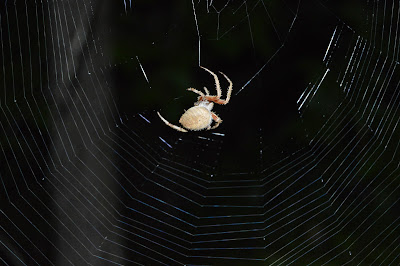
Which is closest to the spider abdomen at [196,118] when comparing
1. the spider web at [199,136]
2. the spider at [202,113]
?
the spider at [202,113]

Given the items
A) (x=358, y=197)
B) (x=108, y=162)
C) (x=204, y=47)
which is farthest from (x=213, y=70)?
(x=358, y=197)

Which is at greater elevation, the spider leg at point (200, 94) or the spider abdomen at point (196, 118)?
the spider leg at point (200, 94)

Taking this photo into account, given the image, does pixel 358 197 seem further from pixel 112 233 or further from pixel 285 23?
pixel 112 233

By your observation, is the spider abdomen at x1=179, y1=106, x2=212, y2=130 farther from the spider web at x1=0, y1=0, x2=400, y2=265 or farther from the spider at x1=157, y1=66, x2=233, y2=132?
the spider web at x1=0, y1=0, x2=400, y2=265

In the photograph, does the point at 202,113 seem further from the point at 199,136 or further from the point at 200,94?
the point at 199,136

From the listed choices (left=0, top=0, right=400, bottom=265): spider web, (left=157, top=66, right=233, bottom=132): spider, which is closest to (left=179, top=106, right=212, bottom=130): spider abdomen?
(left=157, top=66, right=233, bottom=132): spider

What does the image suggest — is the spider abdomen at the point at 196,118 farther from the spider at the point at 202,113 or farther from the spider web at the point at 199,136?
the spider web at the point at 199,136

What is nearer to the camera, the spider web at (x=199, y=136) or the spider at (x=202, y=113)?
the spider web at (x=199, y=136)
